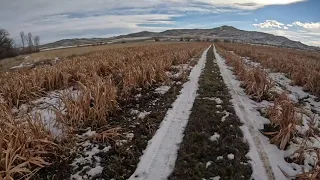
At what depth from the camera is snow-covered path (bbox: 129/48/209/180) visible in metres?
4.65

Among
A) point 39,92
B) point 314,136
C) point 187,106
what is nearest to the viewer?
point 314,136

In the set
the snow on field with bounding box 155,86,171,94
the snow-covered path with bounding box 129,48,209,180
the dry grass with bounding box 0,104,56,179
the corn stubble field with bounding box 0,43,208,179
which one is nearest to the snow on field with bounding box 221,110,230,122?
the snow-covered path with bounding box 129,48,209,180

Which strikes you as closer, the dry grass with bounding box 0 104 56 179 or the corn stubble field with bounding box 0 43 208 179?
the dry grass with bounding box 0 104 56 179

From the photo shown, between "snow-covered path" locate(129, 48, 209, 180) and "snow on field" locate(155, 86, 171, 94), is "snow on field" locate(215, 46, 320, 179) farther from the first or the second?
"snow on field" locate(155, 86, 171, 94)

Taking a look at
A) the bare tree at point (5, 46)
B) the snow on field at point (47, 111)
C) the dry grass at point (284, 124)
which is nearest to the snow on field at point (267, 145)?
the dry grass at point (284, 124)

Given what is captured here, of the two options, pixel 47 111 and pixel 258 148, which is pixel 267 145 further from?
pixel 47 111

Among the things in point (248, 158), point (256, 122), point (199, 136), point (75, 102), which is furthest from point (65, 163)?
point (256, 122)

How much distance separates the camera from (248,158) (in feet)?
16.7

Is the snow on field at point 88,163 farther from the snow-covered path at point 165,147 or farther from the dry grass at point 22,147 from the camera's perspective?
the snow-covered path at point 165,147

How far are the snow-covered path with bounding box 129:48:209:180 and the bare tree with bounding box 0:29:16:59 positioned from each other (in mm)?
61473

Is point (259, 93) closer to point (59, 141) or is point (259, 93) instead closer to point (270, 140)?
point (270, 140)

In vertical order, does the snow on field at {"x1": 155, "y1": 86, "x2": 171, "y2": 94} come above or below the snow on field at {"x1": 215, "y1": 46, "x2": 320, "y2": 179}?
above

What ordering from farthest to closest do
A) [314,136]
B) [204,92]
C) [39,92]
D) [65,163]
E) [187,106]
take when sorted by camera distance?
1. [204,92]
2. [39,92]
3. [187,106]
4. [314,136]
5. [65,163]

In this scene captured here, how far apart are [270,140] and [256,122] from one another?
118 centimetres
